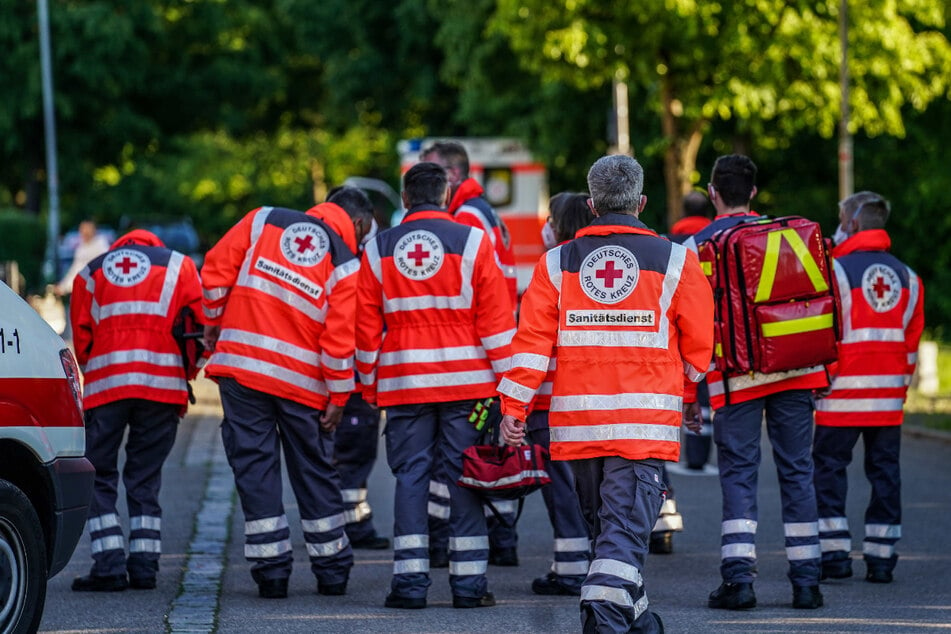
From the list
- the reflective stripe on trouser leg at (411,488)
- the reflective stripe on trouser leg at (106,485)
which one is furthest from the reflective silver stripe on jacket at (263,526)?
the reflective stripe on trouser leg at (106,485)

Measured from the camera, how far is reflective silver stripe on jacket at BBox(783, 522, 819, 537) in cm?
785

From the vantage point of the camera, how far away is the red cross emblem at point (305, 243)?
8062 mm

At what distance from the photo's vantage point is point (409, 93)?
1580 inches

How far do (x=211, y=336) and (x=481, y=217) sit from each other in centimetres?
180

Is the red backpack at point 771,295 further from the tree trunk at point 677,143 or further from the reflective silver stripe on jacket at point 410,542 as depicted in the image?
the tree trunk at point 677,143

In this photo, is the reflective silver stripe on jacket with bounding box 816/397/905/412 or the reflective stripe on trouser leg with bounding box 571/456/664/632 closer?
the reflective stripe on trouser leg with bounding box 571/456/664/632

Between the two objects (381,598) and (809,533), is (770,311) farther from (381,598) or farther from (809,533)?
(381,598)

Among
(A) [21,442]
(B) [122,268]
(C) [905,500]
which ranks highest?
(B) [122,268]

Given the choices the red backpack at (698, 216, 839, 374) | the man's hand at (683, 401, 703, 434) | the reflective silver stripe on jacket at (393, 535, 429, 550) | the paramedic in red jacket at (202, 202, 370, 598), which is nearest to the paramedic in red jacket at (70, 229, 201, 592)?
the paramedic in red jacket at (202, 202, 370, 598)

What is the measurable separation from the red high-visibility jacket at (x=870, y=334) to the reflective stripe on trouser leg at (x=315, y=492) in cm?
239

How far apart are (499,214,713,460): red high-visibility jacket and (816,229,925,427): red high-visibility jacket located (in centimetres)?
244

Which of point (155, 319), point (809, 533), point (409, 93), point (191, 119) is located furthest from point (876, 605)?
point (191, 119)

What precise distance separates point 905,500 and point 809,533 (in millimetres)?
3725

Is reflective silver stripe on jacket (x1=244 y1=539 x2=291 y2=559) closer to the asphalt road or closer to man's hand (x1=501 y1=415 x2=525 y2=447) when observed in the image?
the asphalt road
